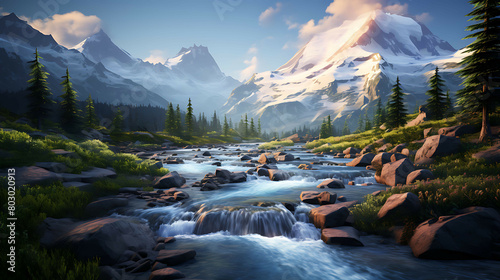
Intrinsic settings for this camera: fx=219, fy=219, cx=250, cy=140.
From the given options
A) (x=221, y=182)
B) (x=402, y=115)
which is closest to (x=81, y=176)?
(x=221, y=182)

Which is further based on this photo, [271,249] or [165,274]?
[271,249]

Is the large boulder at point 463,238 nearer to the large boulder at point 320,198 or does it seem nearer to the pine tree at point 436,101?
the large boulder at point 320,198

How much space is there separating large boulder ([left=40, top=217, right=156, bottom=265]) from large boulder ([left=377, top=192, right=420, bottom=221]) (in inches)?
299

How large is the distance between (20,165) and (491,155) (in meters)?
24.1

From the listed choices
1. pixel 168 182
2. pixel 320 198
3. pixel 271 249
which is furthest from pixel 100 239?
pixel 320 198

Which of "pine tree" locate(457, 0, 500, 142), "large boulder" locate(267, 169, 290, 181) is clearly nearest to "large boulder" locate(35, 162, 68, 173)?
"large boulder" locate(267, 169, 290, 181)

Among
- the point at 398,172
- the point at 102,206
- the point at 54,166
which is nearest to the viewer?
the point at 102,206

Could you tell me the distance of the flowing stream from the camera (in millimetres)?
5359

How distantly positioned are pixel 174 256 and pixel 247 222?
311 centimetres

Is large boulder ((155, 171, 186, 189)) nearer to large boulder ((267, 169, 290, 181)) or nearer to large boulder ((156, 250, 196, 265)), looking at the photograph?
large boulder ((267, 169, 290, 181))

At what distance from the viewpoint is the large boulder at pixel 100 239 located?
17.5ft

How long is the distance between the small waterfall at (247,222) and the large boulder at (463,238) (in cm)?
395

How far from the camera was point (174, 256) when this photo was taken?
5680 mm

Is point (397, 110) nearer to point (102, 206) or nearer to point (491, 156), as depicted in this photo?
point (491, 156)
